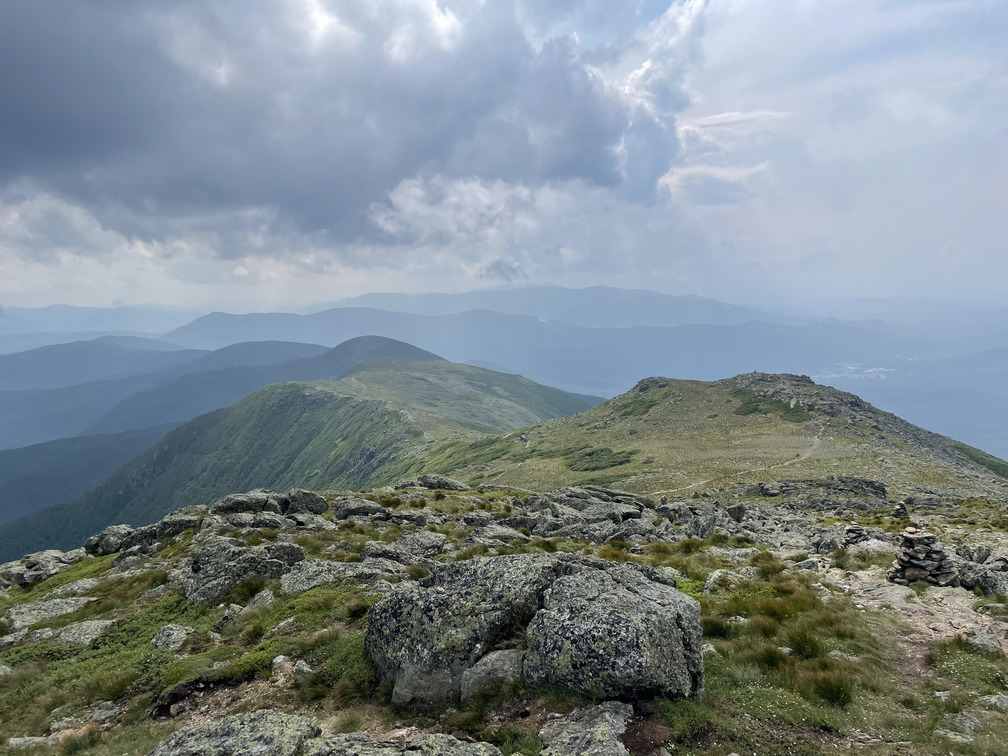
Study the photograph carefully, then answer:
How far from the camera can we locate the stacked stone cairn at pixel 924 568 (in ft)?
68.8

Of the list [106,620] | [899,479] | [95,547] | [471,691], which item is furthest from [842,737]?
[899,479]

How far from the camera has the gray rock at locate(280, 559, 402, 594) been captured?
21656mm

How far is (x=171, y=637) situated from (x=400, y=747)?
45.5 feet

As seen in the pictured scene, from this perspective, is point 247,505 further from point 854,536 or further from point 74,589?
point 854,536

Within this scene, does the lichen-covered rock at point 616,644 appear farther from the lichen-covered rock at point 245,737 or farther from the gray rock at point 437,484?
the gray rock at point 437,484

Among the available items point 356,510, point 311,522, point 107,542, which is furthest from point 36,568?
point 356,510

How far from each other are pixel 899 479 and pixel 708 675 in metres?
98.2

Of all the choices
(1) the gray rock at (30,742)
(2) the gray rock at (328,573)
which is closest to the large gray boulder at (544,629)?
(2) the gray rock at (328,573)

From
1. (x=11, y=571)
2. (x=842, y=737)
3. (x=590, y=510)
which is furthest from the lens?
(x=590, y=510)

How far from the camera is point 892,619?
17125 mm

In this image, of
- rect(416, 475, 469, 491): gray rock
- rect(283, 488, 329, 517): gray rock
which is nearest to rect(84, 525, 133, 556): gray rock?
rect(283, 488, 329, 517): gray rock

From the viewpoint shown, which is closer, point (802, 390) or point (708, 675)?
point (708, 675)

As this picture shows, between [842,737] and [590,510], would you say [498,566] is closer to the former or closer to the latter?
[842,737]

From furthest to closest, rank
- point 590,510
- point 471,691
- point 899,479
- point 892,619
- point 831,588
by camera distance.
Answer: point 899,479, point 590,510, point 831,588, point 892,619, point 471,691
